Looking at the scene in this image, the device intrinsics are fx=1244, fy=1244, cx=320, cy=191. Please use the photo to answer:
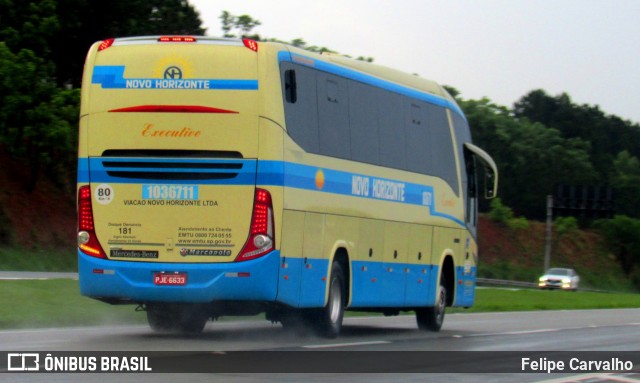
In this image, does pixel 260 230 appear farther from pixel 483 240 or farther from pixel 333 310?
pixel 483 240

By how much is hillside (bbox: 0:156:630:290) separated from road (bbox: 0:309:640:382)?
26268 millimetres

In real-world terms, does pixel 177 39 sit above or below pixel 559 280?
→ above

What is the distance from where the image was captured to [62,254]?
48875 mm

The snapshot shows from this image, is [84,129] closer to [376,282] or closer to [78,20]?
[376,282]

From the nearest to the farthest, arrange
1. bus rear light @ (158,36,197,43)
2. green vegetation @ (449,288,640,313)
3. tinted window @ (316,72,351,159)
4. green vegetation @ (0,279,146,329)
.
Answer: bus rear light @ (158,36,197,43)
tinted window @ (316,72,351,159)
green vegetation @ (0,279,146,329)
green vegetation @ (449,288,640,313)

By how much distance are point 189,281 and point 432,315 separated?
7.72 meters

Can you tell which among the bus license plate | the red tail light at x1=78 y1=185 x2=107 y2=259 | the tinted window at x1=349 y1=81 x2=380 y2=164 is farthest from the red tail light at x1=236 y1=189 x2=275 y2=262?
the tinted window at x1=349 y1=81 x2=380 y2=164

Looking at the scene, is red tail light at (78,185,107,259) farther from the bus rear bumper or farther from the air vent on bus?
the air vent on bus

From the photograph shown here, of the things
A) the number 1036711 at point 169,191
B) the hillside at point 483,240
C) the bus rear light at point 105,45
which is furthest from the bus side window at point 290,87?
the hillside at point 483,240

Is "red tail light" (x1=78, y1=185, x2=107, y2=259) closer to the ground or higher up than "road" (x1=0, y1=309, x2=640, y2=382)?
higher up

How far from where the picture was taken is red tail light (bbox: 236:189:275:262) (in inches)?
606

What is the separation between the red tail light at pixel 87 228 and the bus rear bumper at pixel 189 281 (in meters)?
0.22

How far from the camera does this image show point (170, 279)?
15.3 m

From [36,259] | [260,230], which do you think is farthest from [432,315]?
[36,259]
